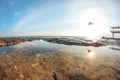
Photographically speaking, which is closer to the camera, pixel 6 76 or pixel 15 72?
pixel 6 76

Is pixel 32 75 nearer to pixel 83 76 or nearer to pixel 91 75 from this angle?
pixel 83 76

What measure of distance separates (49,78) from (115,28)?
209 ft

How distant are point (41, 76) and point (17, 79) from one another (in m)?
2.40

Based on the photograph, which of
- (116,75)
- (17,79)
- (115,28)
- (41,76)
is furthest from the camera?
(115,28)

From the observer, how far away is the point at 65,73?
13.6 m

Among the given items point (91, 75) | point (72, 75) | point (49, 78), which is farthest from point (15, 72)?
point (91, 75)

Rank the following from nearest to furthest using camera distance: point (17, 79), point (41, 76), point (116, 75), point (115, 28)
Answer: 1. point (17, 79)
2. point (41, 76)
3. point (116, 75)
4. point (115, 28)

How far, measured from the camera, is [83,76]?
12.8m

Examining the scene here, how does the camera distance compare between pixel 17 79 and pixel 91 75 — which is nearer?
pixel 17 79

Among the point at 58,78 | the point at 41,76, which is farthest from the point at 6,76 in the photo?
the point at 58,78

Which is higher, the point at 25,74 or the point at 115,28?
the point at 115,28

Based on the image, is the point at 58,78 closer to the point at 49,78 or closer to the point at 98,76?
the point at 49,78

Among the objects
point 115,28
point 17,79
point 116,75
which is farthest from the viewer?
point 115,28

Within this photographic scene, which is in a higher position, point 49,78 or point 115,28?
point 115,28
